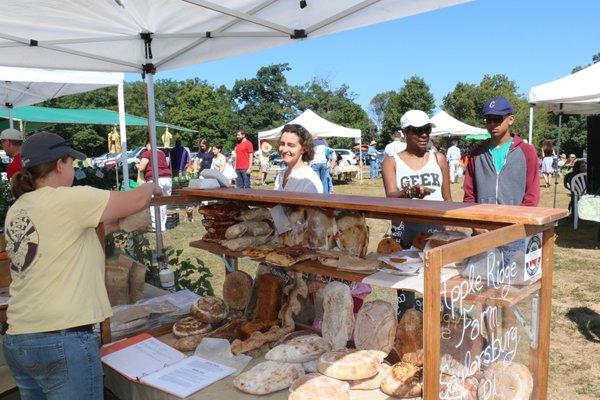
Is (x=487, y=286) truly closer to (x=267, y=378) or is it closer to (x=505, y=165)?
(x=267, y=378)

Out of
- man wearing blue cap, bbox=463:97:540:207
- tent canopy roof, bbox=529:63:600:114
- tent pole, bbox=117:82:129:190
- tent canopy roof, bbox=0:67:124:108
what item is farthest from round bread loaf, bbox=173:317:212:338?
tent canopy roof, bbox=529:63:600:114

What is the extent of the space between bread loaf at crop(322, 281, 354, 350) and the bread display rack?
0.15m

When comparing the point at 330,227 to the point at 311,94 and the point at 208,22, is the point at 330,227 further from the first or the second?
the point at 311,94

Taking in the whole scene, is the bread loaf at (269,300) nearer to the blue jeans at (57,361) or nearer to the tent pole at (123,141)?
the blue jeans at (57,361)

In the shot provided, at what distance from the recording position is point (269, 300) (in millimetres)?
2562

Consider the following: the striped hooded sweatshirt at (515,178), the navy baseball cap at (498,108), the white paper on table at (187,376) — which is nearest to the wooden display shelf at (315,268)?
the white paper on table at (187,376)

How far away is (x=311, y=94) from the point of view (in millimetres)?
63531

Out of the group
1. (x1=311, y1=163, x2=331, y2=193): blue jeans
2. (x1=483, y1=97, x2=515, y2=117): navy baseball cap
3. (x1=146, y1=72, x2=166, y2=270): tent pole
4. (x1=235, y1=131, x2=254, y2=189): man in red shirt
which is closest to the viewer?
(x1=483, y1=97, x2=515, y2=117): navy baseball cap

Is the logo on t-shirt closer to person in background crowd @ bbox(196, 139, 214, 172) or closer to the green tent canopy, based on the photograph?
person in background crowd @ bbox(196, 139, 214, 172)

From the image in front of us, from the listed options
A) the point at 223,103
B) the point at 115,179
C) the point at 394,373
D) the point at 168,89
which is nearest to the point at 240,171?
the point at 115,179

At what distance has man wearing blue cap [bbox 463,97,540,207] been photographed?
9.84 feet

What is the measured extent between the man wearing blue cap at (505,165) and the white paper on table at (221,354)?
1917 millimetres

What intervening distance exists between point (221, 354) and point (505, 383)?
4.08ft

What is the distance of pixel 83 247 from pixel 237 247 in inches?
32.8
